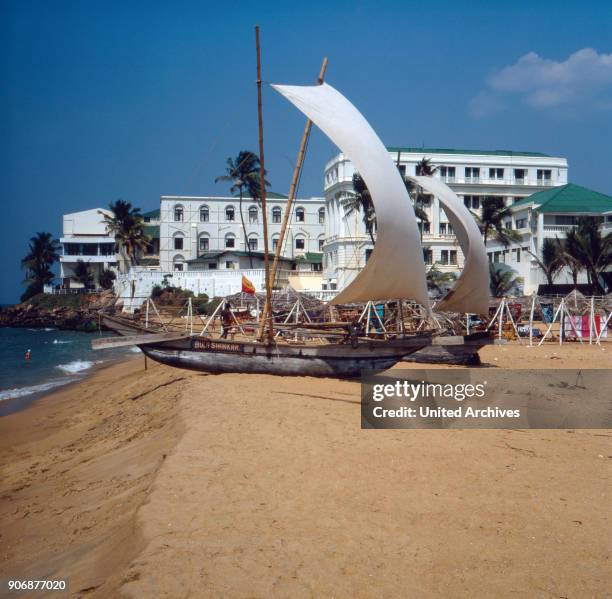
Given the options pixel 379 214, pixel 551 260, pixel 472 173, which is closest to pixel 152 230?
pixel 472 173

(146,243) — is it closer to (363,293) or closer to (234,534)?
(363,293)

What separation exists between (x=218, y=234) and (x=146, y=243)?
7536 millimetres

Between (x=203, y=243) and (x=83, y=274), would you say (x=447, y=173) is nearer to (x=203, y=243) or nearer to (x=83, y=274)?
(x=203, y=243)

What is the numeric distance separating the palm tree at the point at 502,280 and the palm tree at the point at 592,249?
5.34 m

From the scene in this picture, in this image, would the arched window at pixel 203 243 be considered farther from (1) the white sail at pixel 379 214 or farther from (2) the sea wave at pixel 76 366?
(1) the white sail at pixel 379 214

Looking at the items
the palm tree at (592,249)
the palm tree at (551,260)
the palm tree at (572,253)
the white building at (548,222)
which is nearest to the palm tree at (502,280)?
the white building at (548,222)

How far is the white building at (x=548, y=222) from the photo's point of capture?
4166cm

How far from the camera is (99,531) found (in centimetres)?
578

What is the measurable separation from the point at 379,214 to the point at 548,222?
3449cm

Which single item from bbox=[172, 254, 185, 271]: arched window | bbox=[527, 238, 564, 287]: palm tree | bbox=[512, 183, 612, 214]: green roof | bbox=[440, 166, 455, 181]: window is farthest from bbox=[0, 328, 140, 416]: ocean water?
bbox=[512, 183, 612, 214]: green roof

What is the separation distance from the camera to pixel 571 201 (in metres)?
43.6

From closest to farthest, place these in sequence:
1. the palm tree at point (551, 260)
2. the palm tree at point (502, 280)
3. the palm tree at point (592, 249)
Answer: the palm tree at point (592, 249), the palm tree at point (551, 260), the palm tree at point (502, 280)

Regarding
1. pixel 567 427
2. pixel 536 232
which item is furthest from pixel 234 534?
pixel 536 232

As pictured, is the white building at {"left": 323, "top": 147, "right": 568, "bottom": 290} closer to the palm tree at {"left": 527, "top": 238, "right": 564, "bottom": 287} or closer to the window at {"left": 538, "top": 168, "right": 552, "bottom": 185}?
the window at {"left": 538, "top": 168, "right": 552, "bottom": 185}
